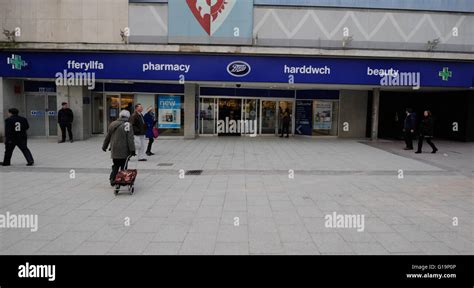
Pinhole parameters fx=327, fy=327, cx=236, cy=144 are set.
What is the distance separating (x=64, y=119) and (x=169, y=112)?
16.9 ft

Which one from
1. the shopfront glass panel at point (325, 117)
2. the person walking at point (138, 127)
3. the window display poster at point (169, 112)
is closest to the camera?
the person walking at point (138, 127)

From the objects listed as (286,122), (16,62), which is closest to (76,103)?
(16,62)

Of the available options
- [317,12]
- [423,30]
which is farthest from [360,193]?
[423,30]

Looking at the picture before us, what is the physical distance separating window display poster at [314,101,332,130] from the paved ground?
24.6 ft

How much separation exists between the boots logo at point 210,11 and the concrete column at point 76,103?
22.1ft

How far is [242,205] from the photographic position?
21.0 feet

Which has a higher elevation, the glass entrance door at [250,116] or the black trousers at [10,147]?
the glass entrance door at [250,116]

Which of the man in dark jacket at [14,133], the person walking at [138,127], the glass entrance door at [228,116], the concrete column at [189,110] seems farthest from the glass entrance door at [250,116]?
the man in dark jacket at [14,133]

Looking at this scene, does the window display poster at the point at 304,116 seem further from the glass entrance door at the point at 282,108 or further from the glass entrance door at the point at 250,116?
the glass entrance door at the point at 250,116

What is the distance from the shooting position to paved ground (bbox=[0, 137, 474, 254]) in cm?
457

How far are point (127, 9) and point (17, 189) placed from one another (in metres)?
10.7

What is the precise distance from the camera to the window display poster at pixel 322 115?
1930 centimetres

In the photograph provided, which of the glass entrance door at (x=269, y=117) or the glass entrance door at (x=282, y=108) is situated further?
the glass entrance door at (x=282, y=108)
